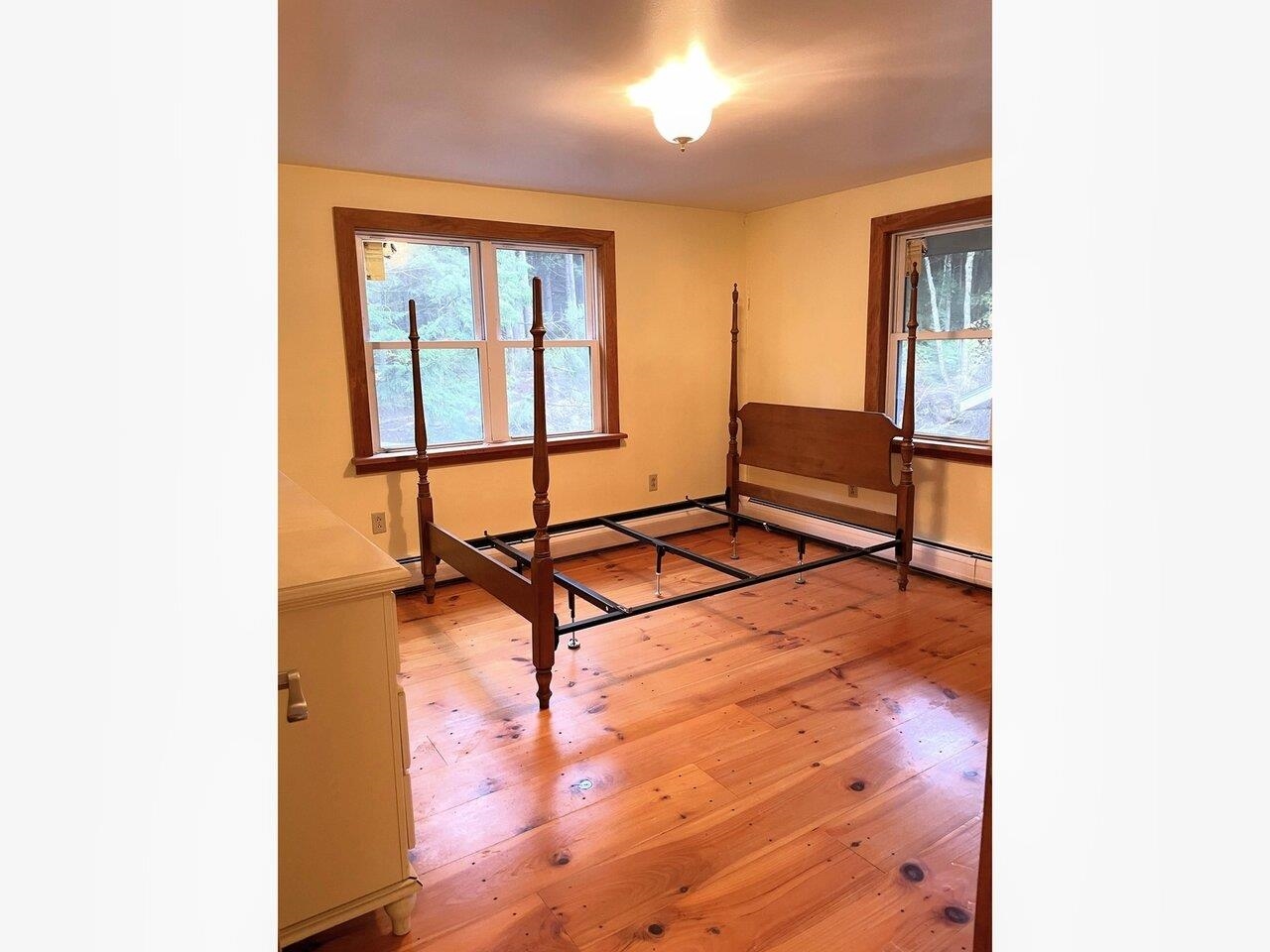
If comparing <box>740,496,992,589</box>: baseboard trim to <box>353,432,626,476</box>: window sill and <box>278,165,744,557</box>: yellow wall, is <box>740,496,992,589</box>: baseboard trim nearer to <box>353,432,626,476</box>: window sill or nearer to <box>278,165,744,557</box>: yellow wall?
<box>278,165,744,557</box>: yellow wall

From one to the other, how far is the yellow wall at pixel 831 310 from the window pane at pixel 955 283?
231 mm

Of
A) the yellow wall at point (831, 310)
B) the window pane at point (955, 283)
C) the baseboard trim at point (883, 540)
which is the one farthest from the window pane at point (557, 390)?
the window pane at point (955, 283)

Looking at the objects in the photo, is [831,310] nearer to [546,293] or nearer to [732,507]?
[732,507]

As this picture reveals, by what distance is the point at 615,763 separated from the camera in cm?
230

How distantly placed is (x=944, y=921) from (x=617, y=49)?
2.46 meters

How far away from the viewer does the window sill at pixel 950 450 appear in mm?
3765

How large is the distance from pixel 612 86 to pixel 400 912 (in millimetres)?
2496

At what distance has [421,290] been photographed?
158 inches

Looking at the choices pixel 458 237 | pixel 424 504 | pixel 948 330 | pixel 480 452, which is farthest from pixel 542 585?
pixel 948 330

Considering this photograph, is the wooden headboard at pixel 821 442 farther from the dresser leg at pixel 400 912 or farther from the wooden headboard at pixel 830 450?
the dresser leg at pixel 400 912

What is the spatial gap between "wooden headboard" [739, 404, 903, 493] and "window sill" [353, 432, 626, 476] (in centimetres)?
91

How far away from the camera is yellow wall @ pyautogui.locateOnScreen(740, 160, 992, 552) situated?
388 centimetres
